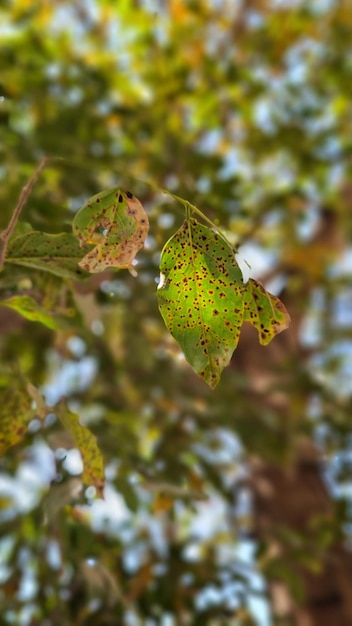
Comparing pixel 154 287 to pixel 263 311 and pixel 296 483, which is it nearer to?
pixel 263 311

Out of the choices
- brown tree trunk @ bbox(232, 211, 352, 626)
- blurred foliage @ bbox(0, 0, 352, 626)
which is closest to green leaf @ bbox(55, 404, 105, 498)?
blurred foliage @ bbox(0, 0, 352, 626)

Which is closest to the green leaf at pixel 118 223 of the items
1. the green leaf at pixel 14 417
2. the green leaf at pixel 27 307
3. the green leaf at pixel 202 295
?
the green leaf at pixel 202 295

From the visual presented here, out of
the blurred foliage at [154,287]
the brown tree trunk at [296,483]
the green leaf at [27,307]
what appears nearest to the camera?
the green leaf at [27,307]

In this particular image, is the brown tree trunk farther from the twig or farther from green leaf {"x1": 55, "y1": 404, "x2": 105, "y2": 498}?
the twig

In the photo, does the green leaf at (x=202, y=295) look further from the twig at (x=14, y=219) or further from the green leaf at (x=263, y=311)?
the twig at (x=14, y=219)

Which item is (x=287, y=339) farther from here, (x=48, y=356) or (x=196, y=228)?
(x=196, y=228)

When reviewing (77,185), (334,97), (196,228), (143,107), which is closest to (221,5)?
(334,97)
